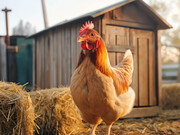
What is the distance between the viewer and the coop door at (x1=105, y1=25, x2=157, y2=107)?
5.11 metres

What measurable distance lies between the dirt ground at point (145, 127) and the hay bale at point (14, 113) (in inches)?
61.3

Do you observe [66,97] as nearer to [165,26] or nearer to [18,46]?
[165,26]

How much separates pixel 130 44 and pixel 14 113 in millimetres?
3736

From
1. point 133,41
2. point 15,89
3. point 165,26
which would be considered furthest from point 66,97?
point 165,26

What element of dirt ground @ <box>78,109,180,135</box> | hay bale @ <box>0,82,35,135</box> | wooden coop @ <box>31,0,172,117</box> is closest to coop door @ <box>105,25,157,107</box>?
wooden coop @ <box>31,0,172,117</box>

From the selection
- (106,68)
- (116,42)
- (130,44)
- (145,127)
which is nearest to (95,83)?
(106,68)

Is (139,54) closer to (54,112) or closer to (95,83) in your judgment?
(54,112)

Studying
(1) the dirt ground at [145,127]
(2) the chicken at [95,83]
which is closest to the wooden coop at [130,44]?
(1) the dirt ground at [145,127]

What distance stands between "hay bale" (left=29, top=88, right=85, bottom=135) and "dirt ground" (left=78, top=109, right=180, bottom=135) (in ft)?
1.58

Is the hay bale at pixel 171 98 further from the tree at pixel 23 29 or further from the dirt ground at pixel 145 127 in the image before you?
the tree at pixel 23 29

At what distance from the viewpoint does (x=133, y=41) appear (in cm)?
548

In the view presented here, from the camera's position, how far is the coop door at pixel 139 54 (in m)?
5.11

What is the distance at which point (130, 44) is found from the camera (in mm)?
5441

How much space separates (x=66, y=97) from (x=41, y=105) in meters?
0.52
